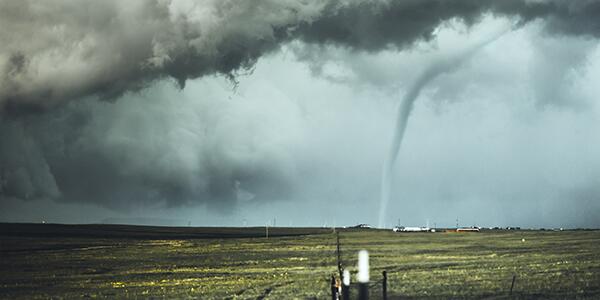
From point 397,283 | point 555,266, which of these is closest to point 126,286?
point 397,283

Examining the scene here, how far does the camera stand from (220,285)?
48125 mm

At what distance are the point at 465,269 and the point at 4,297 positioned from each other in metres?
38.8

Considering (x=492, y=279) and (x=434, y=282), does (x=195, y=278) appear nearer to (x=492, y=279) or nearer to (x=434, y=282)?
(x=434, y=282)

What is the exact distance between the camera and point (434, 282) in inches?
1731

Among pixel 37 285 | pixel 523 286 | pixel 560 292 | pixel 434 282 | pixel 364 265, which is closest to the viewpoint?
pixel 364 265

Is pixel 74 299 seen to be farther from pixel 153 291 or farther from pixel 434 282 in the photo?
pixel 434 282

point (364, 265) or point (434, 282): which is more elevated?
point (364, 265)

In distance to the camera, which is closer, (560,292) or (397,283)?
(560,292)

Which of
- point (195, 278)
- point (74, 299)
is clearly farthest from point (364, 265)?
point (195, 278)

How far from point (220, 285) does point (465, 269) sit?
22.8 metres

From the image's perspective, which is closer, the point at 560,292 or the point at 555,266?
the point at 560,292

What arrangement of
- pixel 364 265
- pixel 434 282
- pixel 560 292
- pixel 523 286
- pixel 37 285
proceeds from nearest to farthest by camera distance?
pixel 364 265 < pixel 560 292 < pixel 523 286 < pixel 434 282 < pixel 37 285

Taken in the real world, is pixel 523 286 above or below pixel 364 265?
below

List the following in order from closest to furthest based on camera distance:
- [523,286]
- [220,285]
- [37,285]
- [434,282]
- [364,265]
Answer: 1. [364,265]
2. [523,286]
3. [434,282]
4. [220,285]
5. [37,285]
